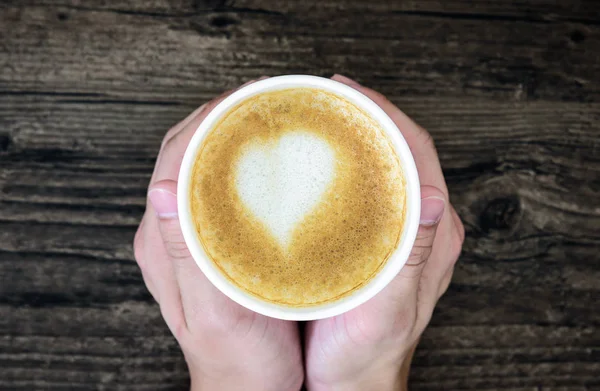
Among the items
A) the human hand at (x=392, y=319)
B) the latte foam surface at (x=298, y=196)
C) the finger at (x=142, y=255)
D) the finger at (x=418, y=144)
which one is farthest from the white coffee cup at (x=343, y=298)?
the finger at (x=142, y=255)

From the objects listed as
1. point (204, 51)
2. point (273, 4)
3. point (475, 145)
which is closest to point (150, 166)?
point (204, 51)

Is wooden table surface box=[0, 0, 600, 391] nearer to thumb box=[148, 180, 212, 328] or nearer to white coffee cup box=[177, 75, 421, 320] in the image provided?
thumb box=[148, 180, 212, 328]

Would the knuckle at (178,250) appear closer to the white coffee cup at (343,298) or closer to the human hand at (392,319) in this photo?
the white coffee cup at (343,298)

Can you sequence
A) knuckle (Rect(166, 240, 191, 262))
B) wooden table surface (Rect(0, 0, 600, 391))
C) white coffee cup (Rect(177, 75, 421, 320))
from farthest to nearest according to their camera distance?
wooden table surface (Rect(0, 0, 600, 391)), knuckle (Rect(166, 240, 191, 262)), white coffee cup (Rect(177, 75, 421, 320))

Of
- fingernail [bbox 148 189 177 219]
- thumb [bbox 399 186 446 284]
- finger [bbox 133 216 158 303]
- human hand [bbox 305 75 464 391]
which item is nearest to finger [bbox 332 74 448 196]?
human hand [bbox 305 75 464 391]

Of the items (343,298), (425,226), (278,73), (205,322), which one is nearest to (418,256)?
(425,226)

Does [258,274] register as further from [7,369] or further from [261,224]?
[7,369]

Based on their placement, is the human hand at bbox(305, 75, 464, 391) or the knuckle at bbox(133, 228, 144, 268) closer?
the human hand at bbox(305, 75, 464, 391)

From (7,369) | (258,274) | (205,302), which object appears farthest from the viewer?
(7,369)
